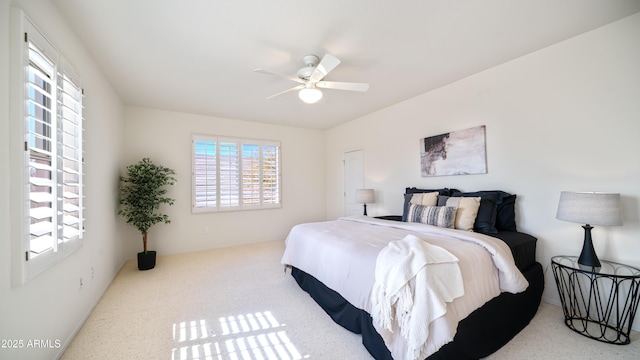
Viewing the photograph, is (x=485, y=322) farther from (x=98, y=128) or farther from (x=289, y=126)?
(x=289, y=126)

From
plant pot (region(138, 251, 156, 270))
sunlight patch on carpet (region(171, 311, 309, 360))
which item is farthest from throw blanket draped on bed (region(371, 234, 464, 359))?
plant pot (region(138, 251, 156, 270))

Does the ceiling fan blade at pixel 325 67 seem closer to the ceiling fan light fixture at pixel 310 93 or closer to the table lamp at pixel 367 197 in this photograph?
the ceiling fan light fixture at pixel 310 93

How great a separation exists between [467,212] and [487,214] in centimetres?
21

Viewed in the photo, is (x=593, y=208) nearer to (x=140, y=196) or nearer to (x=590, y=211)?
(x=590, y=211)

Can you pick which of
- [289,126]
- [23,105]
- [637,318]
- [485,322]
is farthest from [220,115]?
[637,318]

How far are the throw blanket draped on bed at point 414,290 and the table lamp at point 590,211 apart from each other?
1.33 meters

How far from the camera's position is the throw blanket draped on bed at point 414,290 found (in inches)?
54.1

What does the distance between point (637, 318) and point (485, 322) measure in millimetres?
1497

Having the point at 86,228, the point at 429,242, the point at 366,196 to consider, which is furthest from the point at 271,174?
the point at 429,242

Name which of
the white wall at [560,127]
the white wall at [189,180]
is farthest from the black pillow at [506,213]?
the white wall at [189,180]

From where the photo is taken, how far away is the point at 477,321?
65.9 inches

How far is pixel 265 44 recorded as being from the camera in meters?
2.29

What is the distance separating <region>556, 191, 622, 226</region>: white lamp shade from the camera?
1872 mm

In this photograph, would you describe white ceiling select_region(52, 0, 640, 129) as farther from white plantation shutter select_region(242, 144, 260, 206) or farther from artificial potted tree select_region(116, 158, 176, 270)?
white plantation shutter select_region(242, 144, 260, 206)
